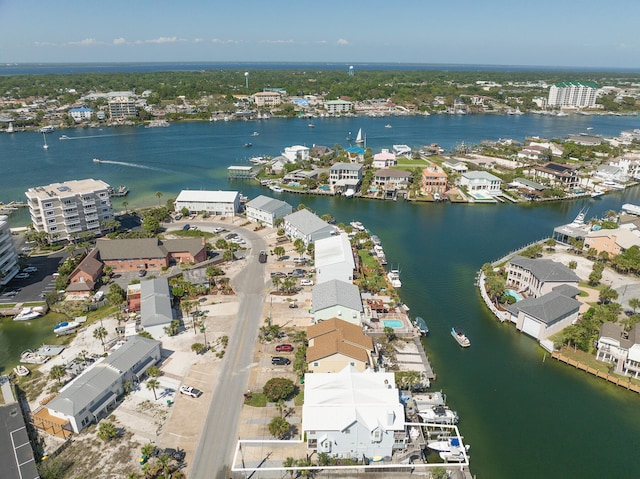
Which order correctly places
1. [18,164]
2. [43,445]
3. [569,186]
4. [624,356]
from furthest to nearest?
[18,164]
[569,186]
[624,356]
[43,445]

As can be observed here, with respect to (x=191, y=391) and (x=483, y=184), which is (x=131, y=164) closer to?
(x=483, y=184)

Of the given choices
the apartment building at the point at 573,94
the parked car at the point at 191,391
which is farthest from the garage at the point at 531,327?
the apartment building at the point at 573,94

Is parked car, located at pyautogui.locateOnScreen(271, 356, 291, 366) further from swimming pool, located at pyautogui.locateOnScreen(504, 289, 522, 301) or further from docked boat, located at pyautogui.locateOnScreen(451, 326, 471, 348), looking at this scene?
swimming pool, located at pyautogui.locateOnScreen(504, 289, 522, 301)

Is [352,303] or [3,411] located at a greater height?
[352,303]

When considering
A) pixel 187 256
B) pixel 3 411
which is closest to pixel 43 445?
pixel 3 411

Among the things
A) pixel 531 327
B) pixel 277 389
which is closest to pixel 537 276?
pixel 531 327

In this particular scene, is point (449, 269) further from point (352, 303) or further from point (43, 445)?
point (43, 445)

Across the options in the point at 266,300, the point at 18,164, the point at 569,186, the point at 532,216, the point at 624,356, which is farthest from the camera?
the point at 18,164
